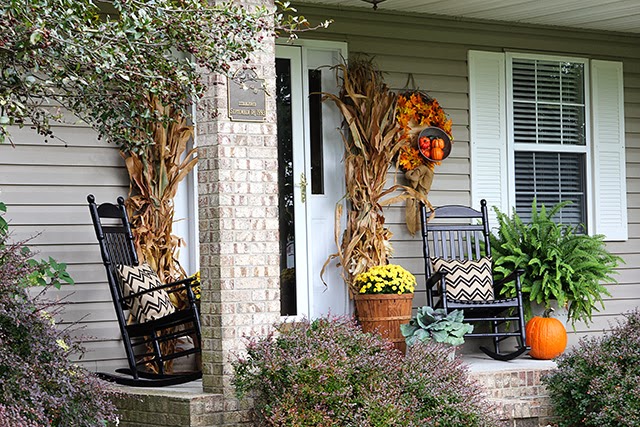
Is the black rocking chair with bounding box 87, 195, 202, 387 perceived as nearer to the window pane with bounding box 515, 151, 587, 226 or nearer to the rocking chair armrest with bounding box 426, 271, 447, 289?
the rocking chair armrest with bounding box 426, 271, 447, 289

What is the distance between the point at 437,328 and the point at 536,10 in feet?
9.11

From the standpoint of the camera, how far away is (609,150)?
829 cm

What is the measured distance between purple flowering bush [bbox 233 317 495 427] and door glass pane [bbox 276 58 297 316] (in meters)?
1.80

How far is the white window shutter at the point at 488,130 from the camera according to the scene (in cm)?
773

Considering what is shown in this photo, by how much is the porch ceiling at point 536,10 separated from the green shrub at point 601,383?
253 cm

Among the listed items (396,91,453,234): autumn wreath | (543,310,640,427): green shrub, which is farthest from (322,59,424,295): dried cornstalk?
(543,310,640,427): green shrub

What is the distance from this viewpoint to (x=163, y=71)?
165 inches

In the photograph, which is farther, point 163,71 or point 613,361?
point 613,361

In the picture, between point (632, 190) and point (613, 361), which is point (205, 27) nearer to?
point (613, 361)


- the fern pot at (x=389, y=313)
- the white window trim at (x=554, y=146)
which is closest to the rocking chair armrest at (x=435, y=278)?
the fern pot at (x=389, y=313)

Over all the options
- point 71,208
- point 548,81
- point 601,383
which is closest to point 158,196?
point 71,208

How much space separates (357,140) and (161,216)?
160cm

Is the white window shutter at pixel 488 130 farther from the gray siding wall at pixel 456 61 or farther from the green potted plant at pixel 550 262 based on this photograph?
the green potted plant at pixel 550 262

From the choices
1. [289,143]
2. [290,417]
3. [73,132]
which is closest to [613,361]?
[290,417]
